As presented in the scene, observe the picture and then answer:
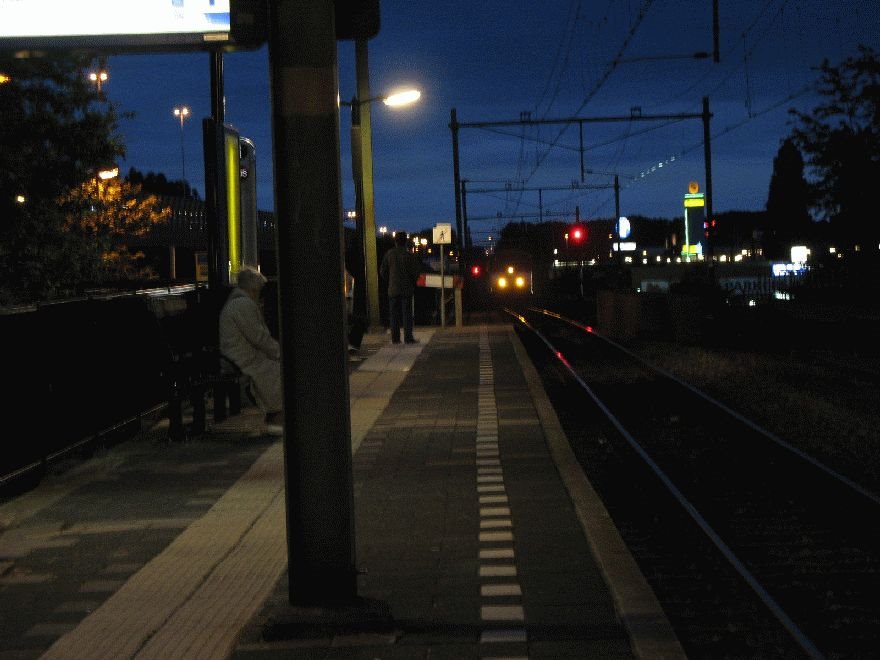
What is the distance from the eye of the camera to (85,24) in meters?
8.03

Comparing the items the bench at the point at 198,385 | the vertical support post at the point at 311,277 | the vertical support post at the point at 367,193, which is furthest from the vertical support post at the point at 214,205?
the vertical support post at the point at 367,193

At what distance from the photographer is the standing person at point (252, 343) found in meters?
10.9

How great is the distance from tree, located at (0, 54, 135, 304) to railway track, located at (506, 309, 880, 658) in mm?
17206

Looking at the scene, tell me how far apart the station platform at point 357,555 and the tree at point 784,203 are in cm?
10018

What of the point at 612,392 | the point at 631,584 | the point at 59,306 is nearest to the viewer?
the point at 631,584

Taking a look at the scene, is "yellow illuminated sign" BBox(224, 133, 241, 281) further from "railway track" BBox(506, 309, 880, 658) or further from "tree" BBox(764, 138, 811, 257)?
"tree" BBox(764, 138, 811, 257)

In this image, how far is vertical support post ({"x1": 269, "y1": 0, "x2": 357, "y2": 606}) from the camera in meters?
5.20

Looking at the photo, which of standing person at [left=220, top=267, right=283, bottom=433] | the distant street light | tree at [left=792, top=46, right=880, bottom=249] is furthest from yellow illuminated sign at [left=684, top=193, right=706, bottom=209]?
standing person at [left=220, top=267, right=283, bottom=433]

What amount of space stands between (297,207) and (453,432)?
6524 millimetres

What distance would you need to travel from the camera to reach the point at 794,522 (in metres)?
8.36

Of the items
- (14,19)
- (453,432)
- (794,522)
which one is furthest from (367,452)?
(14,19)

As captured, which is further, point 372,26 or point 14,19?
point 14,19

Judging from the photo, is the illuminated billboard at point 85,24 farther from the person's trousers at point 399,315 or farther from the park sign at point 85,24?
the person's trousers at point 399,315

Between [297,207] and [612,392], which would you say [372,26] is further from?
[612,392]
